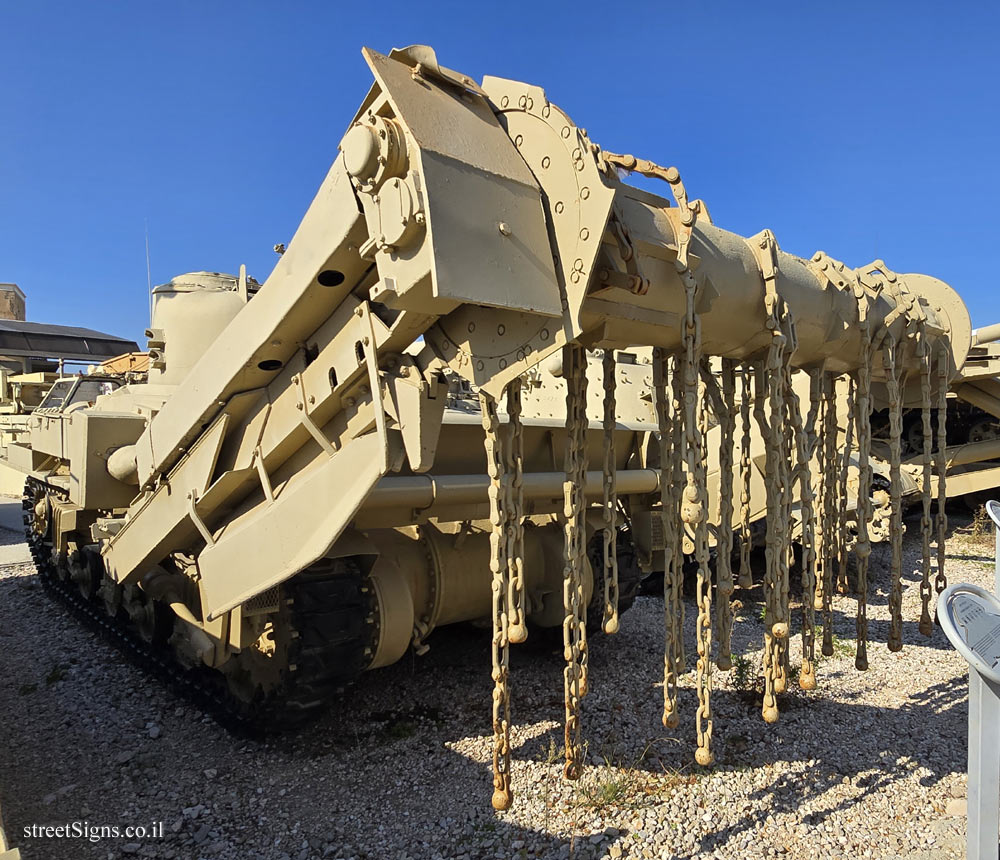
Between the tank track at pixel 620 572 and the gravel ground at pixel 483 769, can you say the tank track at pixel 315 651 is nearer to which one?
the gravel ground at pixel 483 769

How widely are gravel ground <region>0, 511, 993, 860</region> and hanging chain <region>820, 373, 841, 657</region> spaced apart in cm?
94

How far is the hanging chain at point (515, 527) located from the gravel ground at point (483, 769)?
1383 mm

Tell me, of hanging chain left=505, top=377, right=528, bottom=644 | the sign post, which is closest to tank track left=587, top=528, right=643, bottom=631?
hanging chain left=505, top=377, right=528, bottom=644

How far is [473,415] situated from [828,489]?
2156 mm

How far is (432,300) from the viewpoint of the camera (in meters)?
2.20

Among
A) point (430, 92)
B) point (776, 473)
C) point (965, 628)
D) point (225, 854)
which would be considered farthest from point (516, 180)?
point (225, 854)

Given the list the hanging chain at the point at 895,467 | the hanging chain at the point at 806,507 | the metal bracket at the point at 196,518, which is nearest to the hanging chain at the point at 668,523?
the hanging chain at the point at 806,507

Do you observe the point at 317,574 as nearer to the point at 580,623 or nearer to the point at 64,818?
the point at 64,818

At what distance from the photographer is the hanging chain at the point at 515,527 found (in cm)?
232

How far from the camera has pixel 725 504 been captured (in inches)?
110

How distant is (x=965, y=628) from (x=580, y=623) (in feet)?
3.82

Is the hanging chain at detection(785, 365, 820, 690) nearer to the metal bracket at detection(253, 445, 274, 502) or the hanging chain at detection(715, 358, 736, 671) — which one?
the hanging chain at detection(715, 358, 736, 671)

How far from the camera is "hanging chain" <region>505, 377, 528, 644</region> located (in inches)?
91.2

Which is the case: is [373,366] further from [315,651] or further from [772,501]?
[315,651]
